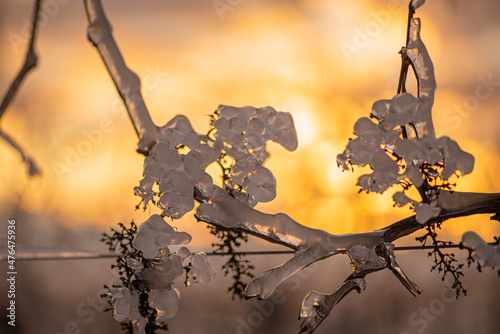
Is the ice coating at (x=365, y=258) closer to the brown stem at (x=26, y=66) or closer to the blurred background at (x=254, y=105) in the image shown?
the blurred background at (x=254, y=105)

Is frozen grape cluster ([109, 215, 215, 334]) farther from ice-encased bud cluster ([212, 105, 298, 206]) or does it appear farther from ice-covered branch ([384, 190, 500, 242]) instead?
ice-covered branch ([384, 190, 500, 242])

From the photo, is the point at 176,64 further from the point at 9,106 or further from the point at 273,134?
the point at 273,134

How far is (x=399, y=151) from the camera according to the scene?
35 centimetres

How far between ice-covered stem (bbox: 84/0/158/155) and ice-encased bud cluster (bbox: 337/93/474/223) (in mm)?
165

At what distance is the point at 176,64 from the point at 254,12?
0.44ft

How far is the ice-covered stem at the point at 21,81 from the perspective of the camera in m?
0.73

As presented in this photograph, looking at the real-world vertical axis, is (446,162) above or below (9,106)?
below

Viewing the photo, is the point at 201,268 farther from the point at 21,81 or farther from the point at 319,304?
the point at 21,81

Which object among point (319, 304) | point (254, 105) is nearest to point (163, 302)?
point (319, 304)

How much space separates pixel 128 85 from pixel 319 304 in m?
0.24

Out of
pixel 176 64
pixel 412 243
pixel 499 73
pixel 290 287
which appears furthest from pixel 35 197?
pixel 499 73

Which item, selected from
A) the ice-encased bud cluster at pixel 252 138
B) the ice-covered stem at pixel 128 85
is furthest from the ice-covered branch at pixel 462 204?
the ice-covered stem at pixel 128 85

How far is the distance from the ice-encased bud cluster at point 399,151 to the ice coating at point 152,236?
142 mm

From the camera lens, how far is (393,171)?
35cm
